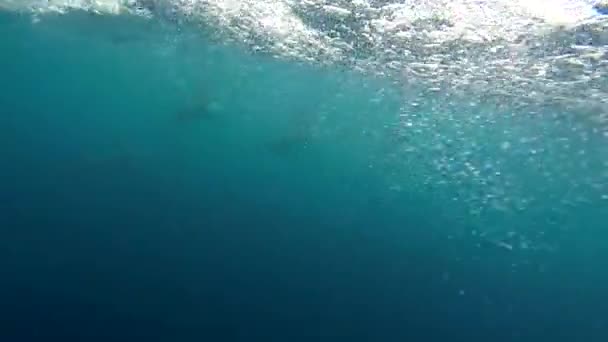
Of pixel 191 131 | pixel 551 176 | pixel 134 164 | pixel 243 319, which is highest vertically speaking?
pixel 551 176

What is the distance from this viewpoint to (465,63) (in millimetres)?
15727

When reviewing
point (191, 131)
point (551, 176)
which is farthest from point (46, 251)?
point (191, 131)

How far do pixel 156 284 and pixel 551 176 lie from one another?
22.2 meters

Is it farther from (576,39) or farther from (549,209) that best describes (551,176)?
(576,39)

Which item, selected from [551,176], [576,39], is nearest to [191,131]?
[551,176]

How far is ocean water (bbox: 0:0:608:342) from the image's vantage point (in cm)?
1520

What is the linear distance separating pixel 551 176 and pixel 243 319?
19.6 m

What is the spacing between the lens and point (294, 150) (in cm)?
5738

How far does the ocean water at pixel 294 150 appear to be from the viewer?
1520 centimetres

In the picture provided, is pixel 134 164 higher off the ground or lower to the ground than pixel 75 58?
lower

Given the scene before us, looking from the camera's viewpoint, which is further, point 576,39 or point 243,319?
point 243,319

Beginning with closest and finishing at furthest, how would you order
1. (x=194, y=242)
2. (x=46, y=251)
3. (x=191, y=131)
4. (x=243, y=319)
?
1. (x=243, y=319)
2. (x=46, y=251)
3. (x=194, y=242)
4. (x=191, y=131)

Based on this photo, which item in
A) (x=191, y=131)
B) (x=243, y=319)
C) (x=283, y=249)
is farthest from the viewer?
(x=191, y=131)

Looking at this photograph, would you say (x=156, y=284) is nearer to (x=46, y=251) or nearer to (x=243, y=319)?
(x=243, y=319)
